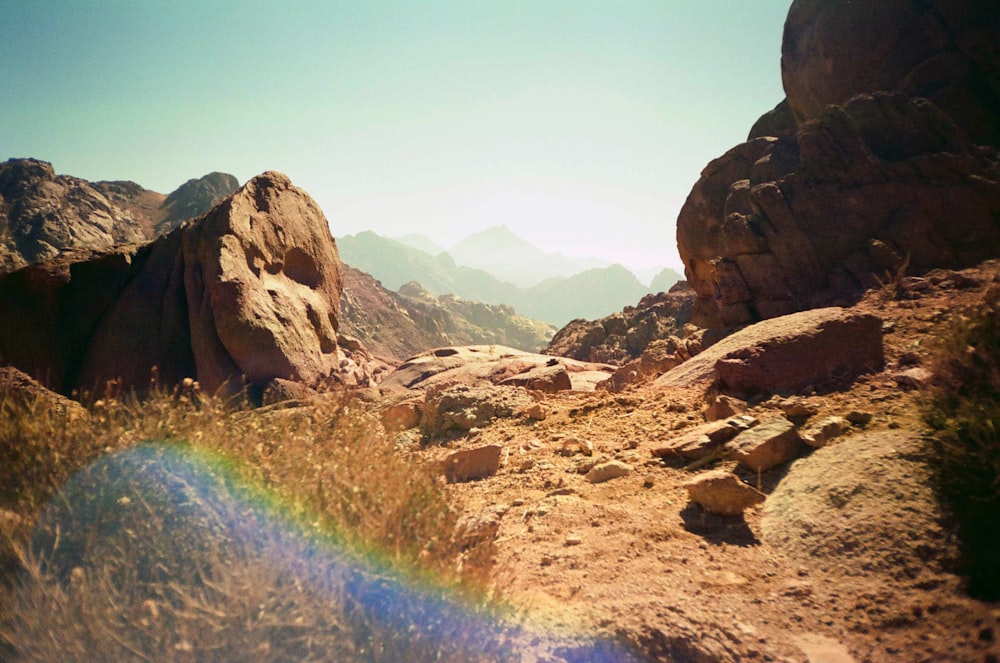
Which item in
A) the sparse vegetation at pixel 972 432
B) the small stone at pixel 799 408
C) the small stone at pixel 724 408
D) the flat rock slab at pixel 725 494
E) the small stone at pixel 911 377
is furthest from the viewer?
the small stone at pixel 724 408

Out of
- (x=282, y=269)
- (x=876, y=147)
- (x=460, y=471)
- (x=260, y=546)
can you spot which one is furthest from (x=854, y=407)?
(x=282, y=269)

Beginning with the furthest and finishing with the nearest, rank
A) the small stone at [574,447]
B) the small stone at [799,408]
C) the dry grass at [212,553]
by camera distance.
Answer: the small stone at [574,447], the small stone at [799,408], the dry grass at [212,553]

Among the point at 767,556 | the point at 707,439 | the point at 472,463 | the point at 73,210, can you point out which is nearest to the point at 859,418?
the point at 707,439

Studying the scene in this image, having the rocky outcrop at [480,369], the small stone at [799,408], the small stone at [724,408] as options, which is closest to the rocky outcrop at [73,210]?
the rocky outcrop at [480,369]

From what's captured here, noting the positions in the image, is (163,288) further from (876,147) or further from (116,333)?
(876,147)

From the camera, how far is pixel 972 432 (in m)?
3.12

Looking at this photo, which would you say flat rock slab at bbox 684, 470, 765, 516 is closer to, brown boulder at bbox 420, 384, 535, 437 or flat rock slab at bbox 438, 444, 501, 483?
flat rock slab at bbox 438, 444, 501, 483

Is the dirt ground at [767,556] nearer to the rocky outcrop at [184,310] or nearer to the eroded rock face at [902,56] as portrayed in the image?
the rocky outcrop at [184,310]

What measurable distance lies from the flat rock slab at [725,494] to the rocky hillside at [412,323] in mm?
36424

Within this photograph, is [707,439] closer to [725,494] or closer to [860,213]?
[725,494]

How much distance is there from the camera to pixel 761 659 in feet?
8.61

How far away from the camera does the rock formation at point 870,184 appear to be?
10.3 m

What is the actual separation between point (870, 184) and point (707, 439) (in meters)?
9.95

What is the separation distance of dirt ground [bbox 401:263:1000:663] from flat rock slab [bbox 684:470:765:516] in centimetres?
8
